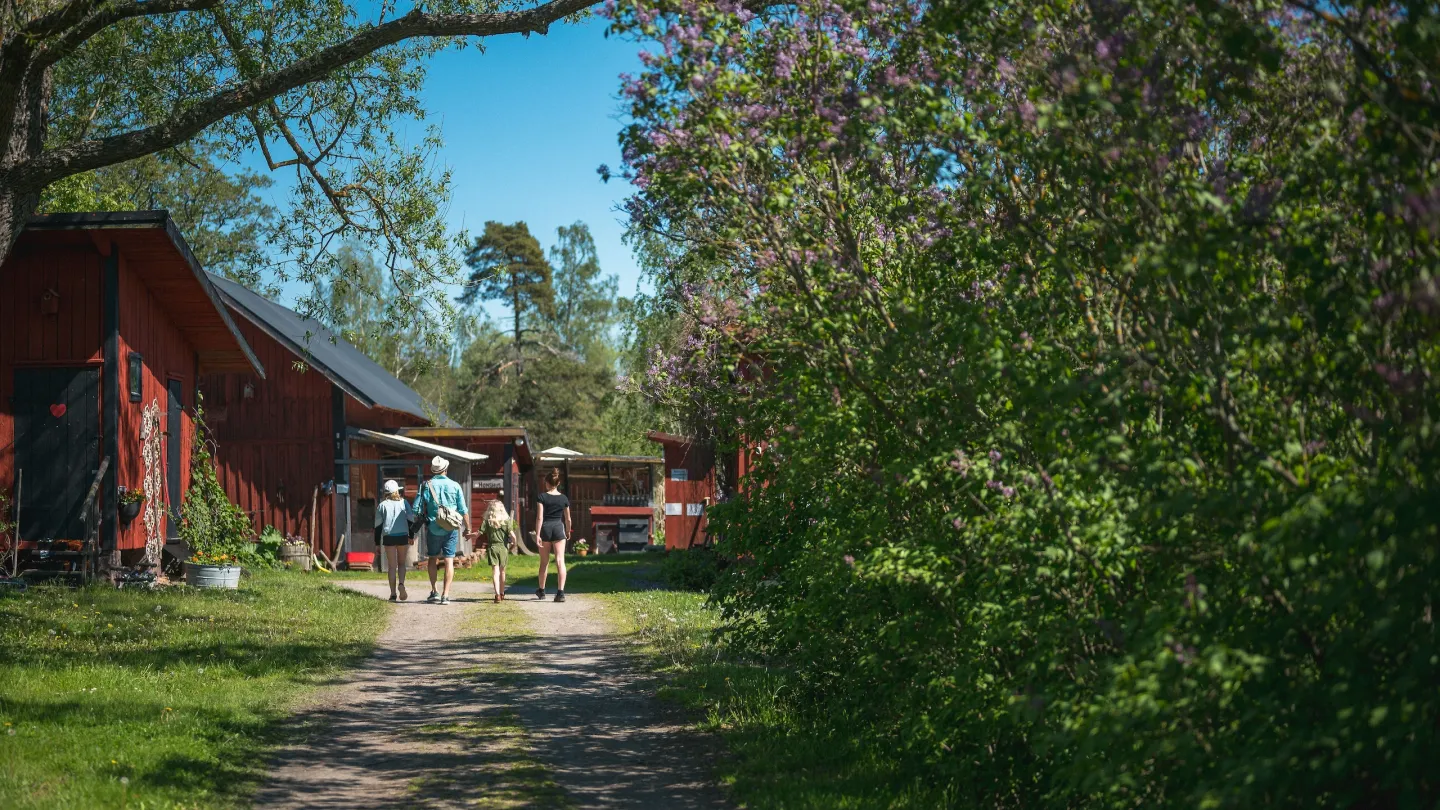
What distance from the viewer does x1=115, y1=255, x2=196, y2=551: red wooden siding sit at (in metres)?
16.2

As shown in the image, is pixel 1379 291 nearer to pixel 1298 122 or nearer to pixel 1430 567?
pixel 1430 567

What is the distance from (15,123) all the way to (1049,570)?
10.3m

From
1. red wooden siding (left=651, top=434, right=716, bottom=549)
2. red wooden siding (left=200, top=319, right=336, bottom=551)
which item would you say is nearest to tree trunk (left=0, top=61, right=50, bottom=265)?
red wooden siding (left=200, top=319, right=336, bottom=551)

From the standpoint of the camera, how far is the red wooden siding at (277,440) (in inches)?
1047

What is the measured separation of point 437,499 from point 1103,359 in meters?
14.1

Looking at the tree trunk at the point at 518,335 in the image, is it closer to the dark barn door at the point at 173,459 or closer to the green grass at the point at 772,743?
the dark barn door at the point at 173,459

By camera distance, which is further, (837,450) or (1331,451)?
(837,450)

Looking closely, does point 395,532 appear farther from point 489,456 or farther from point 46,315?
point 489,456

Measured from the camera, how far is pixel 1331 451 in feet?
13.5

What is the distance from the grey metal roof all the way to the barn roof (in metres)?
1.41

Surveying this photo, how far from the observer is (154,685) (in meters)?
9.48

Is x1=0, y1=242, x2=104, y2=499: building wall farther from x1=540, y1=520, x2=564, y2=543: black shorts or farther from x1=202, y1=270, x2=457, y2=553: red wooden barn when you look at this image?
x1=202, y1=270, x2=457, y2=553: red wooden barn

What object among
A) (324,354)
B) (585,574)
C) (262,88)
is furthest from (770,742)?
(324,354)

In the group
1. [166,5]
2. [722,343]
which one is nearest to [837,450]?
[722,343]
